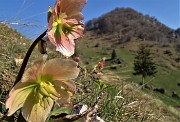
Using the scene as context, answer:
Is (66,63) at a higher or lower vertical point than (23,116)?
higher

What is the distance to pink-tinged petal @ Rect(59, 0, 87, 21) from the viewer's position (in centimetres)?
119

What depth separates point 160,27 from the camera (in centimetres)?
16625

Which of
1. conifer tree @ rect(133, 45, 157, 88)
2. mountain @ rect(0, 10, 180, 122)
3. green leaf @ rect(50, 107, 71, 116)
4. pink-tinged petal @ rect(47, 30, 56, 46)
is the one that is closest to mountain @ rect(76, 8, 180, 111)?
conifer tree @ rect(133, 45, 157, 88)

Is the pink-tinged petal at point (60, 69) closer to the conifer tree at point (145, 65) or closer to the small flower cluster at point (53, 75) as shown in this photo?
the small flower cluster at point (53, 75)

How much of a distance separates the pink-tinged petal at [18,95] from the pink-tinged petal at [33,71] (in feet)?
0.09

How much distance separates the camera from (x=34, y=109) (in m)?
1.16

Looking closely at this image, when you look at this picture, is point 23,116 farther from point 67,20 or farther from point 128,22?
point 128,22

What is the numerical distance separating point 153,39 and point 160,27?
3218 centimetres

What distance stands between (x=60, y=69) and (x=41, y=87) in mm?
90

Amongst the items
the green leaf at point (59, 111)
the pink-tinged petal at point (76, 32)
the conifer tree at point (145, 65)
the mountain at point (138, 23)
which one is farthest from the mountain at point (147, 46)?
the pink-tinged petal at point (76, 32)

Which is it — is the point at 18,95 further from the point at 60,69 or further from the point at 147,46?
the point at 147,46

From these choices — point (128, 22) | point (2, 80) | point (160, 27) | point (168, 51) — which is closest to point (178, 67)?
point (168, 51)

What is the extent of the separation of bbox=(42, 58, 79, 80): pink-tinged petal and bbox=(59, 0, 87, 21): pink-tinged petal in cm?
17

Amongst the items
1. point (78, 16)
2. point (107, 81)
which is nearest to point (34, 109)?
A: point (78, 16)
